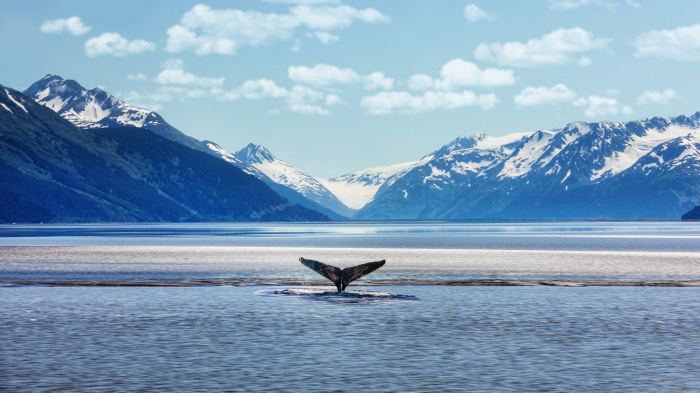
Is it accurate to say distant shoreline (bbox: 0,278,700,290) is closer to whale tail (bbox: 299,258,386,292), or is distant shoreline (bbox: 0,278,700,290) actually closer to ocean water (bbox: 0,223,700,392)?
ocean water (bbox: 0,223,700,392)

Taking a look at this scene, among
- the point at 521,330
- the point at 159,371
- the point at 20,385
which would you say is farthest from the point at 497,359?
the point at 20,385

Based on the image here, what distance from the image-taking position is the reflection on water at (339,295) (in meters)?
57.1

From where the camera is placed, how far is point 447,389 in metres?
26.4

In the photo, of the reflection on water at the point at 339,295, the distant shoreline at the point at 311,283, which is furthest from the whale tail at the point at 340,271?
the distant shoreline at the point at 311,283

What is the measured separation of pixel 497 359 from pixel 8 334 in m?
22.9

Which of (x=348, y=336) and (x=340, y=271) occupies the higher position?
(x=340, y=271)

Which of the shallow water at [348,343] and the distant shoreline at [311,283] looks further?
the distant shoreline at [311,283]

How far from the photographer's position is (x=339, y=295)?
6072cm

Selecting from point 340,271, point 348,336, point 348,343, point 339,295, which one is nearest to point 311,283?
point 340,271

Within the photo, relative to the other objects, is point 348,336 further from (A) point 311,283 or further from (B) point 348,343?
(A) point 311,283

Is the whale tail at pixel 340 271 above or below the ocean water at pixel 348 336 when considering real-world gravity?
above

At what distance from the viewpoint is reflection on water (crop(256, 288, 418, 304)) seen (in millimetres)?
57125

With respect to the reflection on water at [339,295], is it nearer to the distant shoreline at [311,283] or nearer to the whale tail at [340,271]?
the whale tail at [340,271]

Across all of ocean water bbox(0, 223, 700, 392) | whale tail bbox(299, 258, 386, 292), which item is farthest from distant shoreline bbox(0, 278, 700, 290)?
whale tail bbox(299, 258, 386, 292)
